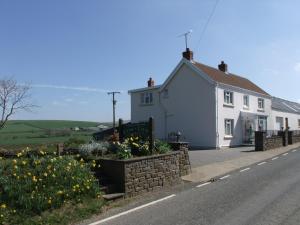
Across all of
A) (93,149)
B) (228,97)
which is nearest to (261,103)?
(228,97)

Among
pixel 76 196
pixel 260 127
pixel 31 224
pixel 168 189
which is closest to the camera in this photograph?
pixel 31 224

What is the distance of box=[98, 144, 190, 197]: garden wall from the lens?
10594 millimetres

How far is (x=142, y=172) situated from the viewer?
36.9 feet

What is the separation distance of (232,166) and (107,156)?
760 cm

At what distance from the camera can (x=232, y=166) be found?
17.8 meters

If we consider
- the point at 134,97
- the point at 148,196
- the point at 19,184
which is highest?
the point at 134,97

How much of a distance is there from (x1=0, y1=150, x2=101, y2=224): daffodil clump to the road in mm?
1303

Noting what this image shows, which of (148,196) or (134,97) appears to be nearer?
(148,196)

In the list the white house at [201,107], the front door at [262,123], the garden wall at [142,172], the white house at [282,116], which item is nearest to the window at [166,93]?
the white house at [201,107]

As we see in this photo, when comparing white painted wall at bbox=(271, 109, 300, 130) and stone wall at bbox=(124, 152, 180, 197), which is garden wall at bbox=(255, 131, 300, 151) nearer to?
white painted wall at bbox=(271, 109, 300, 130)

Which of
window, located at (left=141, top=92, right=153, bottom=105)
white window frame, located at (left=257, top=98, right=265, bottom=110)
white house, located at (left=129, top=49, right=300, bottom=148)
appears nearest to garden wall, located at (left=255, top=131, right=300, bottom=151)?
white house, located at (left=129, top=49, right=300, bottom=148)

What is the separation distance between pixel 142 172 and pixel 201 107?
21977 mm

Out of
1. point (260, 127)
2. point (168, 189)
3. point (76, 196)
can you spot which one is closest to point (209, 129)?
point (260, 127)

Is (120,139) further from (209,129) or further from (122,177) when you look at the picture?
(209,129)
